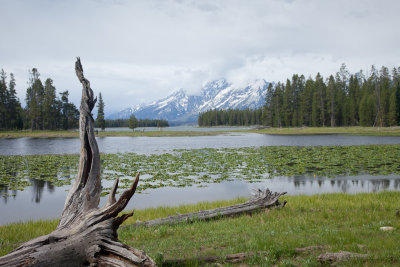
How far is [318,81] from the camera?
101 meters

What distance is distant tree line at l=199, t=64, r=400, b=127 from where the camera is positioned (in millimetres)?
83562

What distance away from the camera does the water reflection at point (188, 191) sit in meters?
14.8

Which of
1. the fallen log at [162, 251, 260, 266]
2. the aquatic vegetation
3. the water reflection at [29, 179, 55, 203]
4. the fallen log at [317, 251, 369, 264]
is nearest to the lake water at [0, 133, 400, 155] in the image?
the aquatic vegetation

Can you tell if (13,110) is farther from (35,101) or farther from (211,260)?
(211,260)

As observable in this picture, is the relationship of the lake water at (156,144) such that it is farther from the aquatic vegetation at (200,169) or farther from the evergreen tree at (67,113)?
the evergreen tree at (67,113)

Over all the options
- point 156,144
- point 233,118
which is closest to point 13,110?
point 156,144

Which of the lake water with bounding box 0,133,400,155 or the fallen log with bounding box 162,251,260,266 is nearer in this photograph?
the fallen log with bounding box 162,251,260,266

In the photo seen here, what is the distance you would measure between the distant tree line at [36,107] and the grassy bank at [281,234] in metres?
92.5

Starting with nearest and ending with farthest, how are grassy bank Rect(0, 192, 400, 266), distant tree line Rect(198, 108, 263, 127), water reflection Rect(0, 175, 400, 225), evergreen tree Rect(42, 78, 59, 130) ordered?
grassy bank Rect(0, 192, 400, 266) → water reflection Rect(0, 175, 400, 225) → evergreen tree Rect(42, 78, 59, 130) → distant tree line Rect(198, 108, 263, 127)

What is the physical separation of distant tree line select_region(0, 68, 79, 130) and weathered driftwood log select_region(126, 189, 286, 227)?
9168 centimetres

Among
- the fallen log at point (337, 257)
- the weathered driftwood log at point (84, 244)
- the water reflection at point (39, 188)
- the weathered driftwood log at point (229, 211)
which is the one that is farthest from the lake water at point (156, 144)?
the fallen log at point (337, 257)

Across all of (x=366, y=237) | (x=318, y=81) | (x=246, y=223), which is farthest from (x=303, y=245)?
(x=318, y=81)

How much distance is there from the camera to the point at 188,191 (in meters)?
18.3

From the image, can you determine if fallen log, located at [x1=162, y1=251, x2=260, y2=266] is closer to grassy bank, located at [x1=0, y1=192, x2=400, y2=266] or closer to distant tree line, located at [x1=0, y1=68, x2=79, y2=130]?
grassy bank, located at [x1=0, y1=192, x2=400, y2=266]
